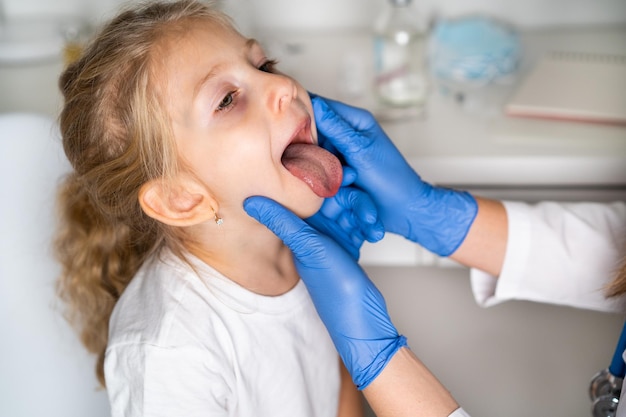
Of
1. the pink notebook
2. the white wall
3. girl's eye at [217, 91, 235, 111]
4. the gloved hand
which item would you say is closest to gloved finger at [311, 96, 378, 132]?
the gloved hand

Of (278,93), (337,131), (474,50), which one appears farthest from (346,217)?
(474,50)

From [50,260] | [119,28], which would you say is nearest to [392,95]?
[119,28]

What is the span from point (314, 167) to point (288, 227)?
11cm

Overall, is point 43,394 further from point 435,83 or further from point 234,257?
point 435,83

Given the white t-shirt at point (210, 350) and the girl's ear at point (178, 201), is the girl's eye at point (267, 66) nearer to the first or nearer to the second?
the girl's ear at point (178, 201)

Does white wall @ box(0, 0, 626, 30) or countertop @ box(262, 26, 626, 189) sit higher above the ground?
white wall @ box(0, 0, 626, 30)

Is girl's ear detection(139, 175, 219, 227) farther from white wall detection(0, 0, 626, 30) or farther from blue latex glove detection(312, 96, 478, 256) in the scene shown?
white wall detection(0, 0, 626, 30)

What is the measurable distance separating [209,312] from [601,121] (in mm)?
961

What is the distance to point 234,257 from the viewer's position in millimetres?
1196

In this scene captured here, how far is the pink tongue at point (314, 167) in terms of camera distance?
1.09 metres

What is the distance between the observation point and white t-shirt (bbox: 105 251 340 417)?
1.04 m

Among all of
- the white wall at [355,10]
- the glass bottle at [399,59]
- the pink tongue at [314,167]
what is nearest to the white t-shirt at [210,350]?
the pink tongue at [314,167]

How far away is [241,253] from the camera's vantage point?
120cm

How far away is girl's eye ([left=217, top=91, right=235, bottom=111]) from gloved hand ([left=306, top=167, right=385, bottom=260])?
28 centimetres
